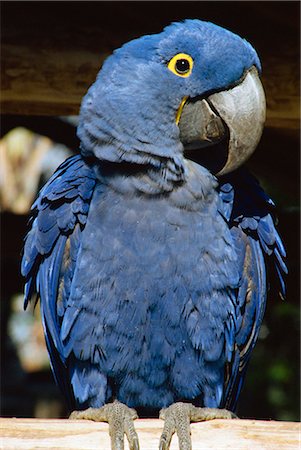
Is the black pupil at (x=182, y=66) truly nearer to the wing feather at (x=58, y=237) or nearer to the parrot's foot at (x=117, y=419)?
the wing feather at (x=58, y=237)

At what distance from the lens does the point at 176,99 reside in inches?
87.7

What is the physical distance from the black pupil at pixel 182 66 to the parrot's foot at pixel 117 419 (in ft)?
2.84

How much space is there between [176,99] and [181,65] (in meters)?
0.09

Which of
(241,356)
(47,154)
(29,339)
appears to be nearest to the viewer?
(241,356)

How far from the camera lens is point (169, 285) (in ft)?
7.23

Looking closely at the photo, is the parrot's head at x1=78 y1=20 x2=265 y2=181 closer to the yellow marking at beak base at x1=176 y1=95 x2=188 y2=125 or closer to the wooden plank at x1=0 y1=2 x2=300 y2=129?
the yellow marking at beak base at x1=176 y1=95 x2=188 y2=125

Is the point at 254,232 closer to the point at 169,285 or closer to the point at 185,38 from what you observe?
the point at 169,285

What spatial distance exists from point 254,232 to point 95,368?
0.59m

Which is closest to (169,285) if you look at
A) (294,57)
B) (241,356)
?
(241,356)

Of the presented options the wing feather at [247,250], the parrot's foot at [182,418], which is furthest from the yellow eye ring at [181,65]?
the parrot's foot at [182,418]

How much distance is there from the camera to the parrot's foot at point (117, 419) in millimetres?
1961

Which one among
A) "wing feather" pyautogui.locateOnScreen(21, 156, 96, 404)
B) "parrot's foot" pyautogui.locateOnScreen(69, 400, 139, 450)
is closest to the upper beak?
"wing feather" pyautogui.locateOnScreen(21, 156, 96, 404)

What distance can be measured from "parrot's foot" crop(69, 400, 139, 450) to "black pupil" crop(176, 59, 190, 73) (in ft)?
2.84

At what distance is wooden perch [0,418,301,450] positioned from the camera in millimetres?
1850
